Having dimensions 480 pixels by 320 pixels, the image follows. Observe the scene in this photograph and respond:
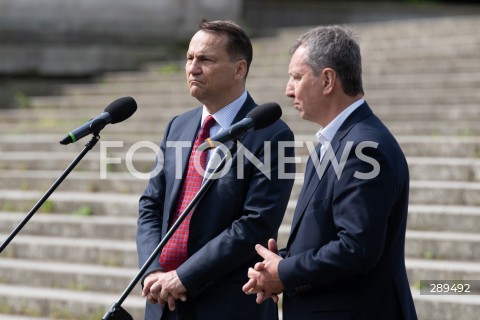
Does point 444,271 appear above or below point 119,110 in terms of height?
below

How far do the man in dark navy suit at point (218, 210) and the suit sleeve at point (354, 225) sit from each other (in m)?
0.57

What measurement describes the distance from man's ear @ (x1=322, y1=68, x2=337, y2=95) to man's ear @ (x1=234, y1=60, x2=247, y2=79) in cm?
72

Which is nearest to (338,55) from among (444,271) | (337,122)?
(337,122)

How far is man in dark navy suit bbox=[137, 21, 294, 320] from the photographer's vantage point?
3617 millimetres

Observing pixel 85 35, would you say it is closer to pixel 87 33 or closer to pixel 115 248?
pixel 87 33

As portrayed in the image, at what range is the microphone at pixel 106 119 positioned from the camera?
3625 mm

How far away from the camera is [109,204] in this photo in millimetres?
7598

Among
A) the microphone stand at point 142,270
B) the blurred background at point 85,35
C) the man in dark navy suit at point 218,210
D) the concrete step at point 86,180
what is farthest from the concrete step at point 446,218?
the blurred background at point 85,35

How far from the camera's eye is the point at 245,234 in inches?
142

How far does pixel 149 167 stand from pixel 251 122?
15.8ft

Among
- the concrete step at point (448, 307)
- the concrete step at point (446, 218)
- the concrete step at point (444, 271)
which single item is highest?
the concrete step at point (446, 218)

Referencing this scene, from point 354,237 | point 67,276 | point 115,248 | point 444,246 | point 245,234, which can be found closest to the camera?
point 354,237

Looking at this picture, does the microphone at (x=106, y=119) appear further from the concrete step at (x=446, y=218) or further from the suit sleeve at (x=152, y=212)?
the concrete step at (x=446, y=218)

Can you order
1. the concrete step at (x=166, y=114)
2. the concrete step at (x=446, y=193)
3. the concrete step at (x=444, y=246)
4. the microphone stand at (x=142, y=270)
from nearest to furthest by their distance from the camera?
the microphone stand at (x=142, y=270), the concrete step at (x=444, y=246), the concrete step at (x=446, y=193), the concrete step at (x=166, y=114)
